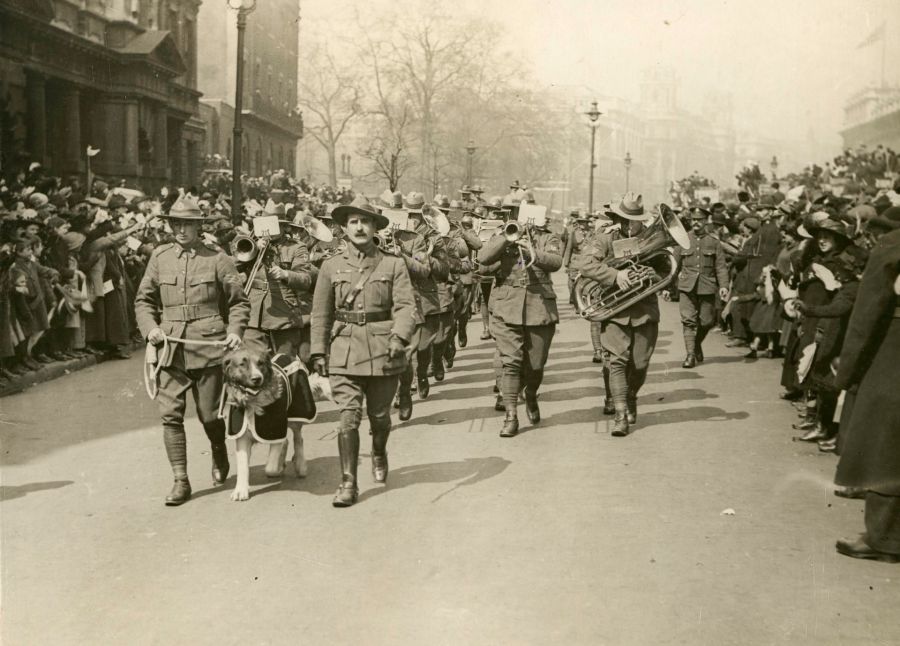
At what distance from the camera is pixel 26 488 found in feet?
26.3

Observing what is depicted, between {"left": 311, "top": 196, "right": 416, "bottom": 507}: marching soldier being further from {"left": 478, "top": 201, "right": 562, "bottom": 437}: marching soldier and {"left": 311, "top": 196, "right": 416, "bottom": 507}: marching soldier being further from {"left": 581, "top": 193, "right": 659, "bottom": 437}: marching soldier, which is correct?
{"left": 581, "top": 193, "right": 659, "bottom": 437}: marching soldier

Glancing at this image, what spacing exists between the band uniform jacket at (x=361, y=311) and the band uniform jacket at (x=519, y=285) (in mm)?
2506

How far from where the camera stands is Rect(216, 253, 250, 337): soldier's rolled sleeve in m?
7.98

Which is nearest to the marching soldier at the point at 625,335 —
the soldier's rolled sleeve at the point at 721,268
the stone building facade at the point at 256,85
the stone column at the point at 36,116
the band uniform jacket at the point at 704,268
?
the band uniform jacket at the point at 704,268

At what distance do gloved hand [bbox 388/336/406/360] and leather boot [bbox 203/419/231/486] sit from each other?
1.41 meters

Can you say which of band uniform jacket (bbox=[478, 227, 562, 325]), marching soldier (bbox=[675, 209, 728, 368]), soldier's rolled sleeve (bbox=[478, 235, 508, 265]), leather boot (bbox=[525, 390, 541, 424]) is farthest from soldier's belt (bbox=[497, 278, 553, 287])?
marching soldier (bbox=[675, 209, 728, 368])

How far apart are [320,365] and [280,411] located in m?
0.47

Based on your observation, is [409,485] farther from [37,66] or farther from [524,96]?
[524,96]

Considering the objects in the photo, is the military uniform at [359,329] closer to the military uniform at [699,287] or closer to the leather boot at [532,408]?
the leather boot at [532,408]

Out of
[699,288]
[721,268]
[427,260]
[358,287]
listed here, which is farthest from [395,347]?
[721,268]

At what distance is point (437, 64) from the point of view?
32.5 meters

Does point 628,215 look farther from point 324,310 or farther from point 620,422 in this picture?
point 324,310

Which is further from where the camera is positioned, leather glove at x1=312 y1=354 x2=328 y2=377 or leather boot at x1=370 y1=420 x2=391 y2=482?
leather boot at x1=370 y1=420 x2=391 y2=482

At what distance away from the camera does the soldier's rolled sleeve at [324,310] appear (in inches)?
310
